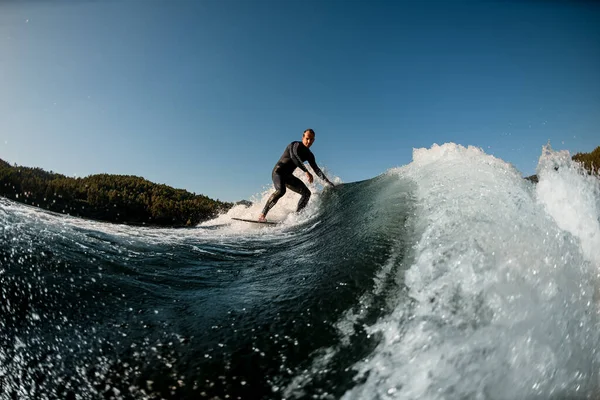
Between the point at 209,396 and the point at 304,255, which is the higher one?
the point at 304,255

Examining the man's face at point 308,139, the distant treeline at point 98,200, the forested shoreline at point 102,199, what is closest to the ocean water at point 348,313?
the man's face at point 308,139

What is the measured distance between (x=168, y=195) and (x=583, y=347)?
35.9 m

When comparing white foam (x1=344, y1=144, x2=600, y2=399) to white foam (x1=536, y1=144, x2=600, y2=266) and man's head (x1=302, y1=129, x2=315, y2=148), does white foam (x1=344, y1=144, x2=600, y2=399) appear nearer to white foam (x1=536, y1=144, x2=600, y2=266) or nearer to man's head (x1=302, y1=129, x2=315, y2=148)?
white foam (x1=536, y1=144, x2=600, y2=266)

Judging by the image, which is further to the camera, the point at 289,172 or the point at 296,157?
the point at 289,172

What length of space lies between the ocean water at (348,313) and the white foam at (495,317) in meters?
0.01

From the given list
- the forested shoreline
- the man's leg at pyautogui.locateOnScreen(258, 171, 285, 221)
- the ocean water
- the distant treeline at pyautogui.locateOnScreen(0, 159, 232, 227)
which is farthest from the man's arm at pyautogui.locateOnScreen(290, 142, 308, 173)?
the distant treeline at pyautogui.locateOnScreen(0, 159, 232, 227)

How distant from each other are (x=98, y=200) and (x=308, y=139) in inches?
1017

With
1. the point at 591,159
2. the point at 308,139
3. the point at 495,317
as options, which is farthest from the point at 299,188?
the point at 591,159

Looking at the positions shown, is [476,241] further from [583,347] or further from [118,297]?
[118,297]

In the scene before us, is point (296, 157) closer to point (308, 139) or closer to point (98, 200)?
point (308, 139)

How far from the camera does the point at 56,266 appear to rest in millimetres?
3607

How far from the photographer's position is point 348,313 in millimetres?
2762

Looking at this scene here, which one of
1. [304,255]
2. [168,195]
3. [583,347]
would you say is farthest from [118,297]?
[168,195]

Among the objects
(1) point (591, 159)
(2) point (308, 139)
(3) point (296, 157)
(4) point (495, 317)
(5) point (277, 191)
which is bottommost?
(4) point (495, 317)
